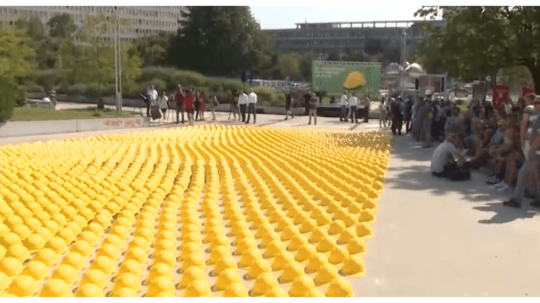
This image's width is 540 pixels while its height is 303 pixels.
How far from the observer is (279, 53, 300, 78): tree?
93000 mm

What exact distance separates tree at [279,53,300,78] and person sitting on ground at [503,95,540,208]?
83036mm

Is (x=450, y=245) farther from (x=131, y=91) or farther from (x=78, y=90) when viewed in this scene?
(x=78, y=90)

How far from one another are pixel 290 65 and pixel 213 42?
107 ft

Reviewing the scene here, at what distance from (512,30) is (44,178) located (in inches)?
651

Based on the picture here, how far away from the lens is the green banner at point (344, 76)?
3600 cm

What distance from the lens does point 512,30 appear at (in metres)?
21.6

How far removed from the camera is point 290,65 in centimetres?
9344

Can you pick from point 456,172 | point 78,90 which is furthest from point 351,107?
point 78,90

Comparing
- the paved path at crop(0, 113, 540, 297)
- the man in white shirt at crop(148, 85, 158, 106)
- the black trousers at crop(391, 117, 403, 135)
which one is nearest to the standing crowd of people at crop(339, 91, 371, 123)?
the black trousers at crop(391, 117, 403, 135)

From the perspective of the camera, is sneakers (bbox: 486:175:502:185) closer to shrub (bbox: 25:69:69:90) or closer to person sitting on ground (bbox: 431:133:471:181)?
person sitting on ground (bbox: 431:133:471:181)

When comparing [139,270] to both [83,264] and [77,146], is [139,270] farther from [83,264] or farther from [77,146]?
[77,146]

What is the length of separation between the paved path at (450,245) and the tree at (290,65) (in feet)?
271

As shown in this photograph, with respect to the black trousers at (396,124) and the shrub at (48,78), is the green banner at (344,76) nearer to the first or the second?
the black trousers at (396,124)

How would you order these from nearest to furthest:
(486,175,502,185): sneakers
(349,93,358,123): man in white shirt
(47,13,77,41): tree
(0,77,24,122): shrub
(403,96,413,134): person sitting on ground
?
1. (486,175,502,185): sneakers
2. (0,77,24,122): shrub
3. (403,96,413,134): person sitting on ground
4. (349,93,358,123): man in white shirt
5. (47,13,77,41): tree
